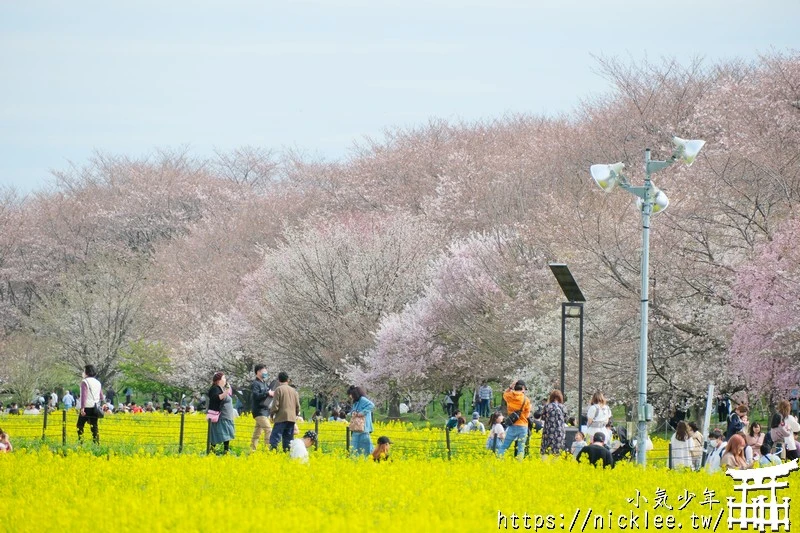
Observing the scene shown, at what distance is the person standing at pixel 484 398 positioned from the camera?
132 ft

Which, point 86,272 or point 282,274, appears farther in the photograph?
point 86,272

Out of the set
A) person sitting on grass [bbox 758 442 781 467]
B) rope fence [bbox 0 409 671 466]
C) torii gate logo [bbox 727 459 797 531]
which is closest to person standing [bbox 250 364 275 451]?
rope fence [bbox 0 409 671 466]

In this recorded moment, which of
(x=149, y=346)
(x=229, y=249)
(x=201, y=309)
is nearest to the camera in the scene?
(x=149, y=346)

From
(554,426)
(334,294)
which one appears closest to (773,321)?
(554,426)

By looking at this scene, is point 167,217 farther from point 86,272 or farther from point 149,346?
point 149,346

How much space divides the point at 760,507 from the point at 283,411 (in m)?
8.37

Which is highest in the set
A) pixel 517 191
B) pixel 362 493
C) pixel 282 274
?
pixel 517 191

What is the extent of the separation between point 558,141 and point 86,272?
94.1 ft

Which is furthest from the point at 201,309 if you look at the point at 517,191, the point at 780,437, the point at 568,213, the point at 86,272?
the point at 780,437

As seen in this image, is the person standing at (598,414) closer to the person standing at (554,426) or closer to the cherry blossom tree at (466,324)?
the person standing at (554,426)

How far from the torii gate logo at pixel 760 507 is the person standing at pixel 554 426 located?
18.9 feet

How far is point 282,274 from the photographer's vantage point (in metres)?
46.9

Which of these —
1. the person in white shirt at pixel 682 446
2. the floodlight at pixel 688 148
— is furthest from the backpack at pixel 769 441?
the floodlight at pixel 688 148

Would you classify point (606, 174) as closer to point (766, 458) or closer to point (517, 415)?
point (517, 415)
